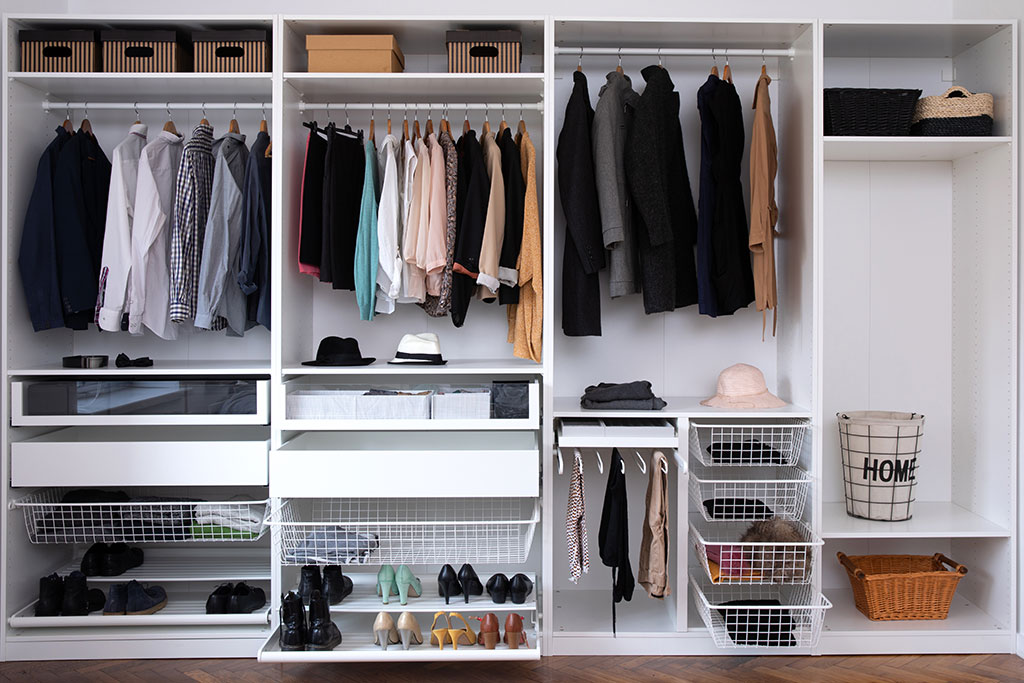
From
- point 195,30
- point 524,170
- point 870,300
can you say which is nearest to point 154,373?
point 195,30

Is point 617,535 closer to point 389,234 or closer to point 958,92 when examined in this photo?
point 389,234

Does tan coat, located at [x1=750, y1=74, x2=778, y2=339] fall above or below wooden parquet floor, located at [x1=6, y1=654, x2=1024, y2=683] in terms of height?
above

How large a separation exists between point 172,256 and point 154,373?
443 millimetres

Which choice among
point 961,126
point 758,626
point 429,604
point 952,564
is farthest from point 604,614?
point 961,126

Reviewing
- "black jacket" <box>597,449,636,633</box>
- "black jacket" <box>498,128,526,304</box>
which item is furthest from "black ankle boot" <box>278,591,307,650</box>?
"black jacket" <box>498,128,526,304</box>

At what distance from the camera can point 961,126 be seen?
2.99m

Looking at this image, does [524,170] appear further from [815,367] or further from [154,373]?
[154,373]

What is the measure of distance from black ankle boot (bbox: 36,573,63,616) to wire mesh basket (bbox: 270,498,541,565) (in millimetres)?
897

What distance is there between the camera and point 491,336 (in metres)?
3.44

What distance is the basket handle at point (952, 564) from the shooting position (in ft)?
9.84

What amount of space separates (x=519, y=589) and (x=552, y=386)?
2.49 ft

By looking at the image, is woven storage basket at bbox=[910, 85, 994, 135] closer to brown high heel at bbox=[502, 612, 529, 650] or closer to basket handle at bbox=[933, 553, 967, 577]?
basket handle at bbox=[933, 553, 967, 577]

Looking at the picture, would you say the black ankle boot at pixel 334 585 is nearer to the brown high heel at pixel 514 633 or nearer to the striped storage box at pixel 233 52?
the brown high heel at pixel 514 633

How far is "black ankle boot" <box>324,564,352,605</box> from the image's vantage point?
2951 mm
